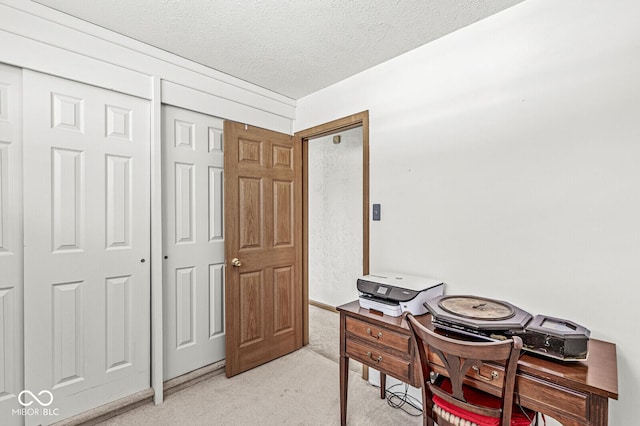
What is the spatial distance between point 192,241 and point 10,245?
1002 mm

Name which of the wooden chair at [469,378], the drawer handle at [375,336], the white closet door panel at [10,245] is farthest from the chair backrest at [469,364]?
the white closet door panel at [10,245]

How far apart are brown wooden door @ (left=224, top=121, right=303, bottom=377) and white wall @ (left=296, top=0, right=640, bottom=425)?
1.01 meters

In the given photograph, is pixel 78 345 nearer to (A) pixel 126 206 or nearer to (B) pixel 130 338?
(B) pixel 130 338

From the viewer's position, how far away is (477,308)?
1.49 meters

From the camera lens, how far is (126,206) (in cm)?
203

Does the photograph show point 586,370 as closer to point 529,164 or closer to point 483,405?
point 483,405

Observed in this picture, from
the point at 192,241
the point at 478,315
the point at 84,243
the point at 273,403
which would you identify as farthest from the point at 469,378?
the point at 84,243

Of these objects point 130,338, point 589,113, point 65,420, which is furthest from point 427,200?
point 65,420

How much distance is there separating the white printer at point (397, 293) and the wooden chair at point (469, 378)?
0.31m

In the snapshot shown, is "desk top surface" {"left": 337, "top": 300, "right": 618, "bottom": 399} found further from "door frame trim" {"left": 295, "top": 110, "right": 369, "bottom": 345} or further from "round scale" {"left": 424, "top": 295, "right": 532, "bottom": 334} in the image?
"door frame trim" {"left": 295, "top": 110, "right": 369, "bottom": 345}

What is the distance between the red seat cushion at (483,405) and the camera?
1233 mm

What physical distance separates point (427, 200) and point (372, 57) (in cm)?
112

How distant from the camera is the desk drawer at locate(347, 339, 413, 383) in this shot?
159 cm

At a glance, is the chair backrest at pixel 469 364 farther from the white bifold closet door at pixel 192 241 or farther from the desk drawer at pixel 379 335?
the white bifold closet door at pixel 192 241
